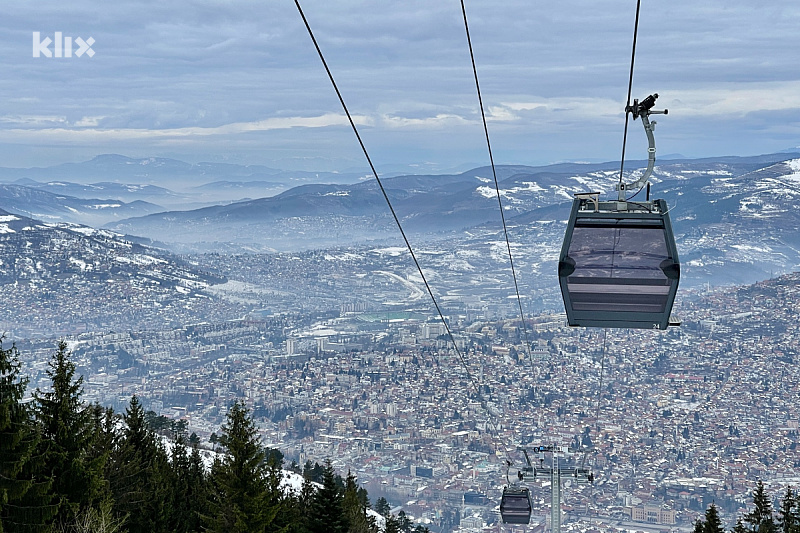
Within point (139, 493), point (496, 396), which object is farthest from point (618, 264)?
point (496, 396)

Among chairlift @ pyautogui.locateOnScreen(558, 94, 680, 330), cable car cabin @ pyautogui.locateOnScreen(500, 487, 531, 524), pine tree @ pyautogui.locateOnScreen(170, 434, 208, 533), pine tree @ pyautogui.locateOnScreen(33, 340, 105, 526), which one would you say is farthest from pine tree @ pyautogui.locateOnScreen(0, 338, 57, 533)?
cable car cabin @ pyautogui.locateOnScreen(500, 487, 531, 524)

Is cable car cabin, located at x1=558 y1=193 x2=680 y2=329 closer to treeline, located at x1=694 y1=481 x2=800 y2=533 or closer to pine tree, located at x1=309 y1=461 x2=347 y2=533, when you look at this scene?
pine tree, located at x1=309 y1=461 x2=347 y2=533

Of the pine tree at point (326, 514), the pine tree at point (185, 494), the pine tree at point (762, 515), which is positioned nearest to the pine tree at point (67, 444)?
the pine tree at point (185, 494)

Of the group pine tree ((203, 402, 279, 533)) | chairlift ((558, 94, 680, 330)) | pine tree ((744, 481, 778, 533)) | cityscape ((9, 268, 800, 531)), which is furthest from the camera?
cityscape ((9, 268, 800, 531))

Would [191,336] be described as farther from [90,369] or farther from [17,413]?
[17,413]

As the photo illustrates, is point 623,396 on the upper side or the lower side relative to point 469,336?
lower

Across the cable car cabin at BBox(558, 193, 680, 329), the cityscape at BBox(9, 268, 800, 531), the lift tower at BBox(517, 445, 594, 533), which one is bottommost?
the lift tower at BBox(517, 445, 594, 533)

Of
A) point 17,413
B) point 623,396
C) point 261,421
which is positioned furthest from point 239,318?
point 17,413
